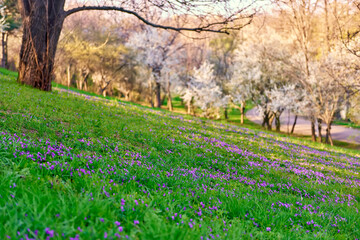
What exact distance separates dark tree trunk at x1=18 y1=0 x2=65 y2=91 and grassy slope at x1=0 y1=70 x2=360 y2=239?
15.9ft

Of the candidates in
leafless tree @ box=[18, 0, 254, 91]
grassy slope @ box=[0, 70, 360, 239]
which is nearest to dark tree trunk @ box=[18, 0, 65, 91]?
leafless tree @ box=[18, 0, 254, 91]

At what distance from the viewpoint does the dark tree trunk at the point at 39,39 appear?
41.2ft

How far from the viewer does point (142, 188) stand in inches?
158

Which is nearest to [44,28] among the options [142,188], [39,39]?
[39,39]

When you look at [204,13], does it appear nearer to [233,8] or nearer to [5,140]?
[233,8]

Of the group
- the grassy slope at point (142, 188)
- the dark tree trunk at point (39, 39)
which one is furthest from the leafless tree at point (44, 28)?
the grassy slope at point (142, 188)

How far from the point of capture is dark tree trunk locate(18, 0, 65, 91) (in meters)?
12.6

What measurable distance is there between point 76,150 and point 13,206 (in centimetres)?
266

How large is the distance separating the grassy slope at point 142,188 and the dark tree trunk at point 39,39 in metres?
4.84

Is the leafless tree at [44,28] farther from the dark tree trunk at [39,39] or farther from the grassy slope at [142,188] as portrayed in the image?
the grassy slope at [142,188]

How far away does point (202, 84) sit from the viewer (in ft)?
166

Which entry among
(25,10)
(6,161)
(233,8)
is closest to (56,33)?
(25,10)

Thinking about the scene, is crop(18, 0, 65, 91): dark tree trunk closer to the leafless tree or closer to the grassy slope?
the leafless tree

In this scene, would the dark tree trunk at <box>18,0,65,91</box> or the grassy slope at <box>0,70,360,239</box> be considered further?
the dark tree trunk at <box>18,0,65,91</box>
